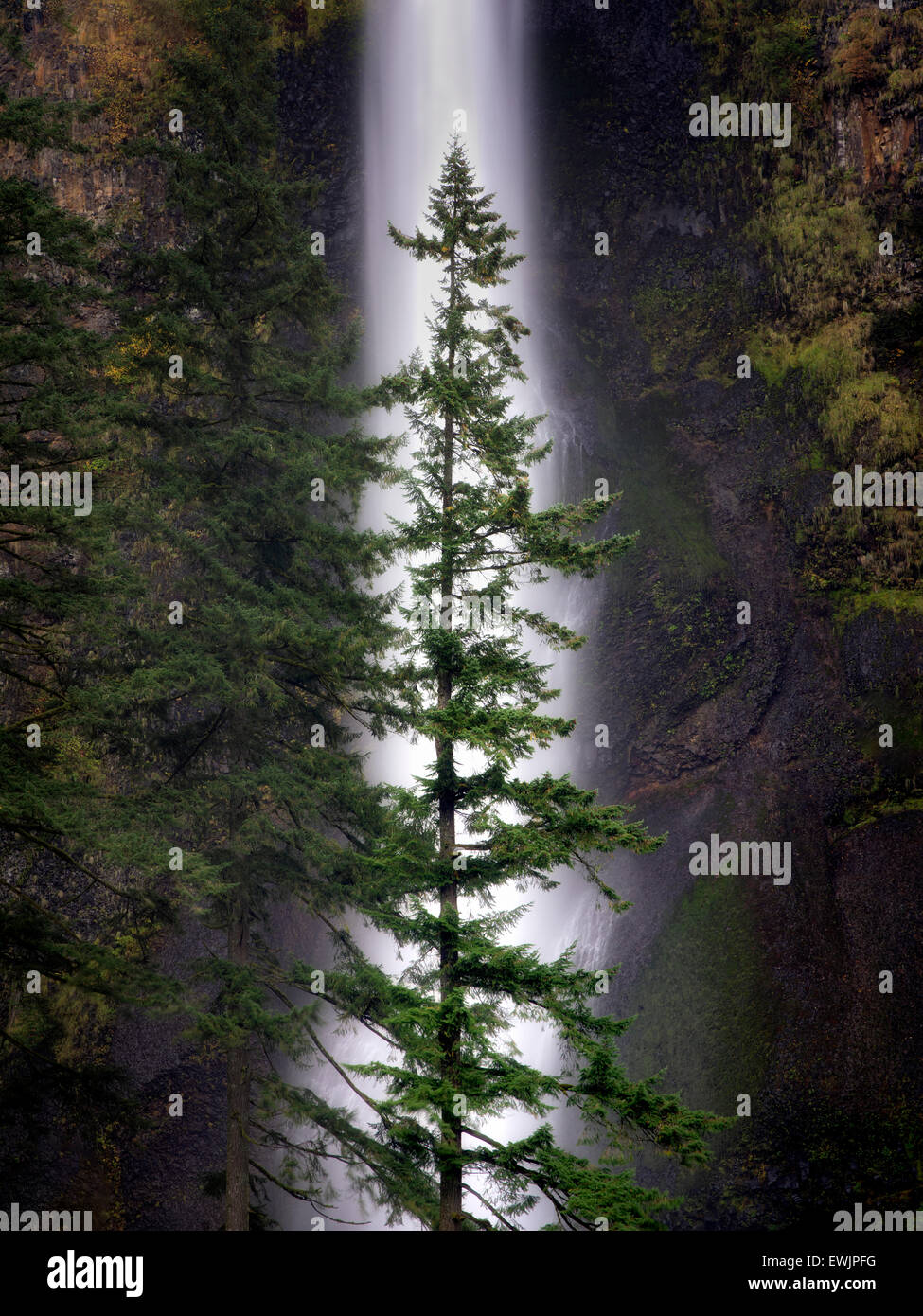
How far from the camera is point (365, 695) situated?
1367 cm

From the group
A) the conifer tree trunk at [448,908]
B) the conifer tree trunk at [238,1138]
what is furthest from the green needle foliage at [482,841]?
the conifer tree trunk at [238,1138]

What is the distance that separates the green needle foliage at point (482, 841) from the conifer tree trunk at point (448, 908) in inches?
0.8

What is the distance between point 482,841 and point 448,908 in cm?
86

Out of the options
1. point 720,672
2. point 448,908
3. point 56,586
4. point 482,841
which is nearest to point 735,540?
point 720,672

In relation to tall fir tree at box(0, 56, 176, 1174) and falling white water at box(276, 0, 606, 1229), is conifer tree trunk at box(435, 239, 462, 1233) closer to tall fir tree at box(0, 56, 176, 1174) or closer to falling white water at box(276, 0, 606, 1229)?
tall fir tree at box(0, 56, 176, 1174)

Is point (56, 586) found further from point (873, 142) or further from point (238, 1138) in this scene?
point (873, 142)

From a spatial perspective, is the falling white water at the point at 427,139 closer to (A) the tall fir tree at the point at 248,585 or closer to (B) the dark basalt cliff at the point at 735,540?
(B) the dark basalt cliff at the point at 735,540

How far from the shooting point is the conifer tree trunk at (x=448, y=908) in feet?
31.0

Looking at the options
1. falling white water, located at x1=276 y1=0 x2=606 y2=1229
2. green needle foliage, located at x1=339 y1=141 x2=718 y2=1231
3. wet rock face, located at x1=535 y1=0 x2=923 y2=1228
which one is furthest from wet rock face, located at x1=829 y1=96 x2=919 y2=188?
green needle foliage, located at x1=339 y1=141 x2=718 y2=1231

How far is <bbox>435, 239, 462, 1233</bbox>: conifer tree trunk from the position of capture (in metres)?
9.44

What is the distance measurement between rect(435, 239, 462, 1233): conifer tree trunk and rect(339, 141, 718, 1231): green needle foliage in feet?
0.06
